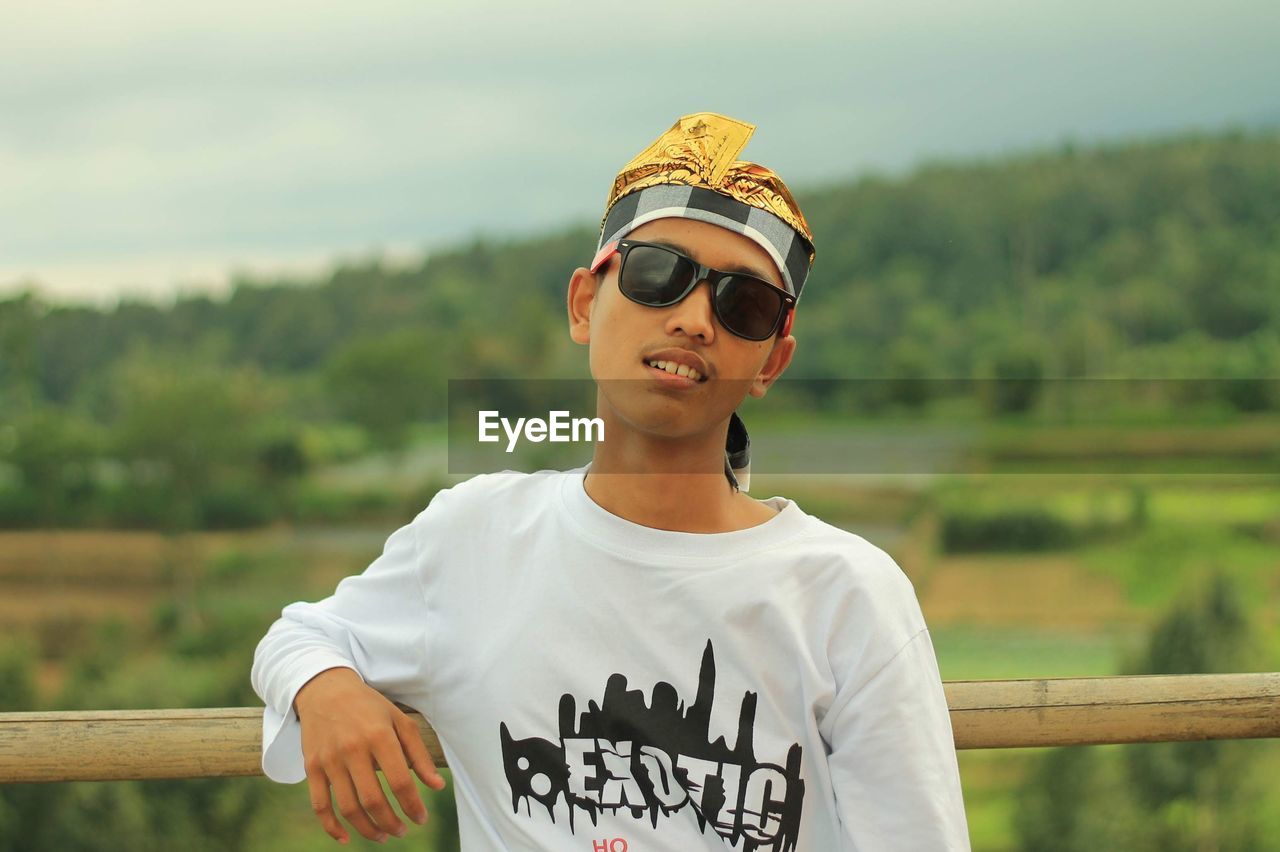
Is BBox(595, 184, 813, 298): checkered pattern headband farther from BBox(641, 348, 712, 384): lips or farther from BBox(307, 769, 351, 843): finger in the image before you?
BBox(307, 769, 351, 843): finger

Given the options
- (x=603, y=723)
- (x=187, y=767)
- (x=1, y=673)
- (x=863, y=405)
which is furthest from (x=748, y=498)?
(x=1, y=673)

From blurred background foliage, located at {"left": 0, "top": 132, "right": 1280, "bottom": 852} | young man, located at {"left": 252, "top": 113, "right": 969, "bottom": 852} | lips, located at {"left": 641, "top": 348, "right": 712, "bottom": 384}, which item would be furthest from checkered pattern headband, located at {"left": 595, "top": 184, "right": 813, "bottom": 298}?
blurred background foliage, located at {"left": 0, "top": 132, "right": 1280, "bottom": 852}

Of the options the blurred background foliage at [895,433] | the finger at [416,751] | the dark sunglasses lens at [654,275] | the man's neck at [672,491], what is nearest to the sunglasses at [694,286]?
the dark sunglasses lens at [654,275]

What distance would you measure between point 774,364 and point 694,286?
0.48ft

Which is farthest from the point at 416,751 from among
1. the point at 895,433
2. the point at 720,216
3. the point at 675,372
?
the point at 895,433

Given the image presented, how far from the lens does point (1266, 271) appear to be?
3459 cm

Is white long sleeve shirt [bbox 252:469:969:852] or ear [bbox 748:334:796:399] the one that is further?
ear [bbox 748:334:796:399]

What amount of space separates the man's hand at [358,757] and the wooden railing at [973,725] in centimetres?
12

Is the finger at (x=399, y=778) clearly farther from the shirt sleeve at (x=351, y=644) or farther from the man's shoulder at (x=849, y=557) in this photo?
the man's shoulder at (x=849, y=557)

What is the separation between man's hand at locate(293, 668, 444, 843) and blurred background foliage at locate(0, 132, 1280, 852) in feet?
93.6

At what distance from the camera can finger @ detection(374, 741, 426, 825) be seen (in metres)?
1.01

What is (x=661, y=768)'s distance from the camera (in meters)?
1.06

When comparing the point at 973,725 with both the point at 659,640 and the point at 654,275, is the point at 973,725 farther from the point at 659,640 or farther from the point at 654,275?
the point at 654,275
